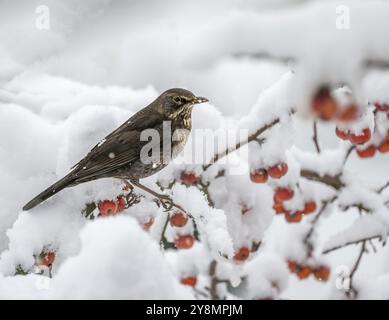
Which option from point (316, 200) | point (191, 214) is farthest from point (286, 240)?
point (191, 214)

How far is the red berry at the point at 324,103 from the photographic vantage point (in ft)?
2.35

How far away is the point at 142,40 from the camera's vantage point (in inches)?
217

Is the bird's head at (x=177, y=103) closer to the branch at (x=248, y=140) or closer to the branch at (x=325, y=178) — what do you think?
the branch at (x=248, y=140)

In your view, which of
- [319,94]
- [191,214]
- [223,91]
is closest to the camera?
[319,94]

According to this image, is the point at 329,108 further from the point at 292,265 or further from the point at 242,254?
the point at 292,265

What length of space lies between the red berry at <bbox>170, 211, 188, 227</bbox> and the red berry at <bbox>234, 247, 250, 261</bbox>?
364 millimetres

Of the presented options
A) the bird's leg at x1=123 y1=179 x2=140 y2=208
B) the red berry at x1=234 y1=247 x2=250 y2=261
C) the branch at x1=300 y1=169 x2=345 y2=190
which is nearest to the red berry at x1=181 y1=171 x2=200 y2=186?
the bird's leg at x1=123 y1=179 x2=140 y2=208

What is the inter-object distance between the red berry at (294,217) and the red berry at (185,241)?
0.61 m

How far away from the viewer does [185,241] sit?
2539 mm

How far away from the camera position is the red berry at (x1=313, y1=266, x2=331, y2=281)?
2.93m

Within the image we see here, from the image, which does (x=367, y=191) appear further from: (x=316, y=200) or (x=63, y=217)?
(x=63, y=217)

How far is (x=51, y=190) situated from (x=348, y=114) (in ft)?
4.44

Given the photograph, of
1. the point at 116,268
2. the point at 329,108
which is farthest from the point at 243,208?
the point at 329,108

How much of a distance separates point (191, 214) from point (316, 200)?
1.02 m
